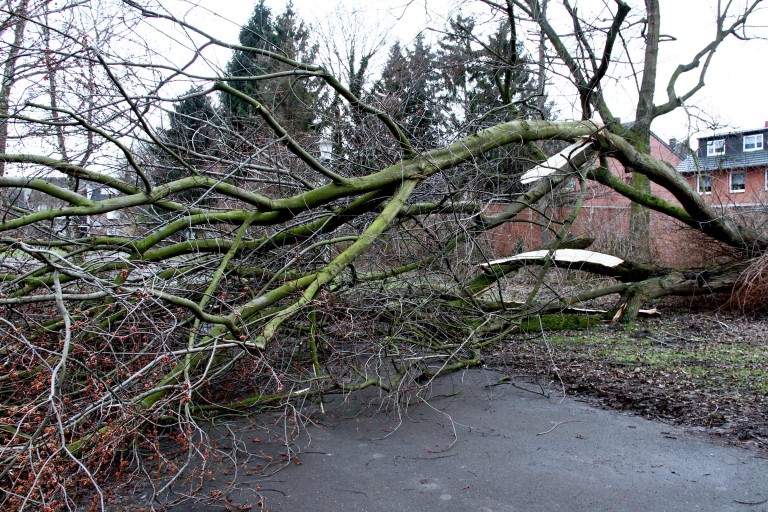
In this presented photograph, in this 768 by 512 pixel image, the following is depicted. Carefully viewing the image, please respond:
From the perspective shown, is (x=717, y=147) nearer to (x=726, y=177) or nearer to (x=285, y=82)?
(x=726, y=177)

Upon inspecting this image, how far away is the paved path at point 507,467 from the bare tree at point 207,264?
531mm

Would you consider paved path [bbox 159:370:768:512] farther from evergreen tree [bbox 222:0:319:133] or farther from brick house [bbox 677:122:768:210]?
brick house [bbox 677:122:768:210]

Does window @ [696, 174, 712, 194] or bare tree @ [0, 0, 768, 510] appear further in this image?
window @ [696, 174, 712, 194]

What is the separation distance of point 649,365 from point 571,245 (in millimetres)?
4023

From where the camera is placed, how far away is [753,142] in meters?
36.7

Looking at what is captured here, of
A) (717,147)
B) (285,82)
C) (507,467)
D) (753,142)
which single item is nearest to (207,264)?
(507,467)

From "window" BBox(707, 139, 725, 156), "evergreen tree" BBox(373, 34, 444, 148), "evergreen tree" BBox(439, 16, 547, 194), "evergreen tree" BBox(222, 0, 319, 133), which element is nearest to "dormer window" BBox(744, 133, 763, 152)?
"window" BBox(707, 139, 725, 156)

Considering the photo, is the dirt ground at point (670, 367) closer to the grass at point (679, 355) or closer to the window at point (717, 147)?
the grass at point (679, 355)

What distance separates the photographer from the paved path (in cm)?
357

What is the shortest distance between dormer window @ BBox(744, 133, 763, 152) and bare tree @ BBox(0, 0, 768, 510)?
32.8 metres

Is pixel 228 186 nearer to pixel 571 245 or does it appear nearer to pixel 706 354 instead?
pixel 706 354

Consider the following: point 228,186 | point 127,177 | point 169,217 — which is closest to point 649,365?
point 228,186

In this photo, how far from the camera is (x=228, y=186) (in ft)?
17.5

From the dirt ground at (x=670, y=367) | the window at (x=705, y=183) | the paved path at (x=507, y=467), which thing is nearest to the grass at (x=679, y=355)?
the dirt ground at (x=670, y=367)
